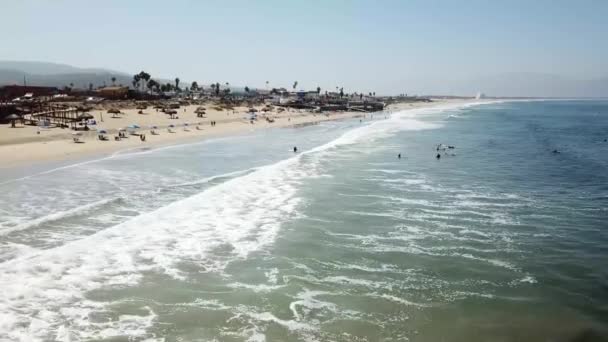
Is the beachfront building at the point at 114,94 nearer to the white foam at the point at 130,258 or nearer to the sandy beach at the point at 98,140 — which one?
the sandy beach at the point at 98,140

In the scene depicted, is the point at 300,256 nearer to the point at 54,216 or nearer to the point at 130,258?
the point at 130,258

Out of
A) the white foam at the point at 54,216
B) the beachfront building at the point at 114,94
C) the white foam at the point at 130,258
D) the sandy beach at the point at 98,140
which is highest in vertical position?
the beachfront building at the point at 114,94

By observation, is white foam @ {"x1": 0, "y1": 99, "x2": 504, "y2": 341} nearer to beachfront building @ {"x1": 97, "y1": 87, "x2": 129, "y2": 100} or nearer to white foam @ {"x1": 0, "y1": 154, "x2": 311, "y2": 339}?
white foam @ {"x1": 0, "y1": 154, "x2": 311, "y2": 339}

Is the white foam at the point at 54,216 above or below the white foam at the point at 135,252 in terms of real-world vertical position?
above

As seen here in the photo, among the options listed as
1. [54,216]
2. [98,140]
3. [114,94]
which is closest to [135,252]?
[54,216]

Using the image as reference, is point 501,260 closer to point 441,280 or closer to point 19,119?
point 441,280

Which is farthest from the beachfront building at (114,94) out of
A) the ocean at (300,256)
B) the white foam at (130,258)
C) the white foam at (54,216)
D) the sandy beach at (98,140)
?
the white foam at (54,216)

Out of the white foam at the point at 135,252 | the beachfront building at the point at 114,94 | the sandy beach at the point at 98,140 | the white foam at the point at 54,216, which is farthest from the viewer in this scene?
the beachfront building at the point at 114,94

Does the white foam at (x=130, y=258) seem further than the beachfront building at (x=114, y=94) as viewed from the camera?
No

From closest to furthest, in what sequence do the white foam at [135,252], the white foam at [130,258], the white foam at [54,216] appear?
1. the white foam at [130,258]
2. the white foam at [135,252]
3. the white foam at [54,216]

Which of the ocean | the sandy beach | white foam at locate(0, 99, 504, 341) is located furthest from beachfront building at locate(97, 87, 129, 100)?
white foam at locate(0, 99, 504, 341)
